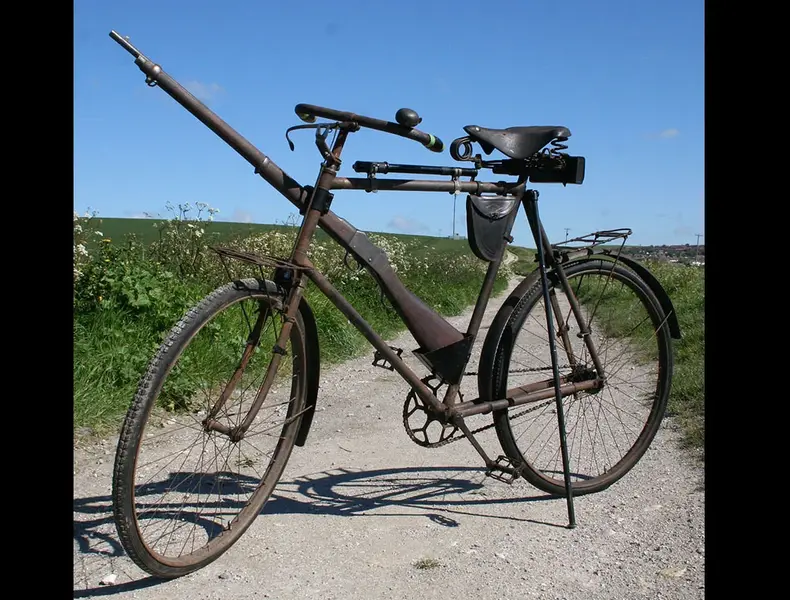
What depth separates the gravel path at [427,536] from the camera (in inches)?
114

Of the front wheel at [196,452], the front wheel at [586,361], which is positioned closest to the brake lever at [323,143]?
the front wheel at [196,452]

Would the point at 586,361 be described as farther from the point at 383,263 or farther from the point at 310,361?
the point at 310,361

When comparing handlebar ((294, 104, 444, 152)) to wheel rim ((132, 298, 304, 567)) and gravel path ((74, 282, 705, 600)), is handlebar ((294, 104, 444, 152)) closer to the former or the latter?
wheel rim ((132, 298, 304, 567))

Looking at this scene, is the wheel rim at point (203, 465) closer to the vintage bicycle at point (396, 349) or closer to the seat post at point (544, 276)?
the vintage bicycle at point (396, 349)

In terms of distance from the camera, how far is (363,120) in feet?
10.4

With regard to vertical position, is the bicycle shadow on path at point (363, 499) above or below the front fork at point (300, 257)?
below

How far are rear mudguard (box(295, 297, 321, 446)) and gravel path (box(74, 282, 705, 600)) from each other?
1.39 feet

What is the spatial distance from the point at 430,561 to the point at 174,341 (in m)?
1.28

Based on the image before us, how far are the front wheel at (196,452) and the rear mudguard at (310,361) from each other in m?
0.03

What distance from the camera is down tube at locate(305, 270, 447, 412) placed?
3221 millimetres
